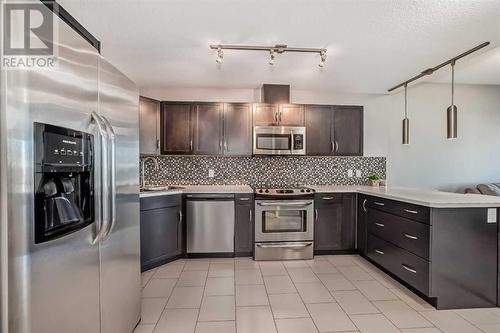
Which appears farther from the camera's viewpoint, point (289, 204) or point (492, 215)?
point (289, 204)

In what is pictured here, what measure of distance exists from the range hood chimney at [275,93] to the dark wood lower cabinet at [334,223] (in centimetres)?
145

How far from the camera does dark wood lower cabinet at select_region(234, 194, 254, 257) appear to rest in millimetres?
3451

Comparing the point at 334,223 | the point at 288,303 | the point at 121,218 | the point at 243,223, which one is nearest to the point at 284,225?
the point at 243,223

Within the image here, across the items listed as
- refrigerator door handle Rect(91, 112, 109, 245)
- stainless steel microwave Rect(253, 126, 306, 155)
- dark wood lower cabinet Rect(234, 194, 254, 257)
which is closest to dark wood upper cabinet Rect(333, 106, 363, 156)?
stainless steel microwave Rect(253, 126, 306, 155)

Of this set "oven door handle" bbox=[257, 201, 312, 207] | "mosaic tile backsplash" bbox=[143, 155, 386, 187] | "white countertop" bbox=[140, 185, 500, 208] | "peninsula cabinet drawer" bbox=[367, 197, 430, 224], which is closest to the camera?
"white countertop" bbox=[140, 185, 500, 208]

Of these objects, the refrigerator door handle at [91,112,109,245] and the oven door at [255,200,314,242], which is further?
the oven door at [255,200,314,242]

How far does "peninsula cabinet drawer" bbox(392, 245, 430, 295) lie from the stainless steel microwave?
5.95 ft

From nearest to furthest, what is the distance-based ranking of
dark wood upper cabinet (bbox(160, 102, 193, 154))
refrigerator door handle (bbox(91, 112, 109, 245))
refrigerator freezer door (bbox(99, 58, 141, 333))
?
refrigerator door handle (bbox(91, 112, 109, 245)) < refrigerator freezer door (bbox(99, 58, 141, 333)) < dark wood upper cabinet (bbox(160, 102, 193, 154))

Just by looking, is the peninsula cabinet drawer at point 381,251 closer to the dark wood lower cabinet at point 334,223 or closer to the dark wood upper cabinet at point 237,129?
the dark wood lower cabinet at point 334,223

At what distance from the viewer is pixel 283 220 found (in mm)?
Result: 3473

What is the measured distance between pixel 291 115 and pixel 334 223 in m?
1.62

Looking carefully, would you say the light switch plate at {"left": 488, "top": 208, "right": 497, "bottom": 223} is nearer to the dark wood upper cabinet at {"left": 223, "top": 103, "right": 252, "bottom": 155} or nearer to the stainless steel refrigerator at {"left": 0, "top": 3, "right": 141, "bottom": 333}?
the dark wood upper cabinet at {"left": 223, "top": 103, "right": 252, "bottom": 155}

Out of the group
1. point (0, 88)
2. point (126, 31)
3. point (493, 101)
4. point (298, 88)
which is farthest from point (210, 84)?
point (493, 101)

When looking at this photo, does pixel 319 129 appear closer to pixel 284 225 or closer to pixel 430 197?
pixel 284 225
